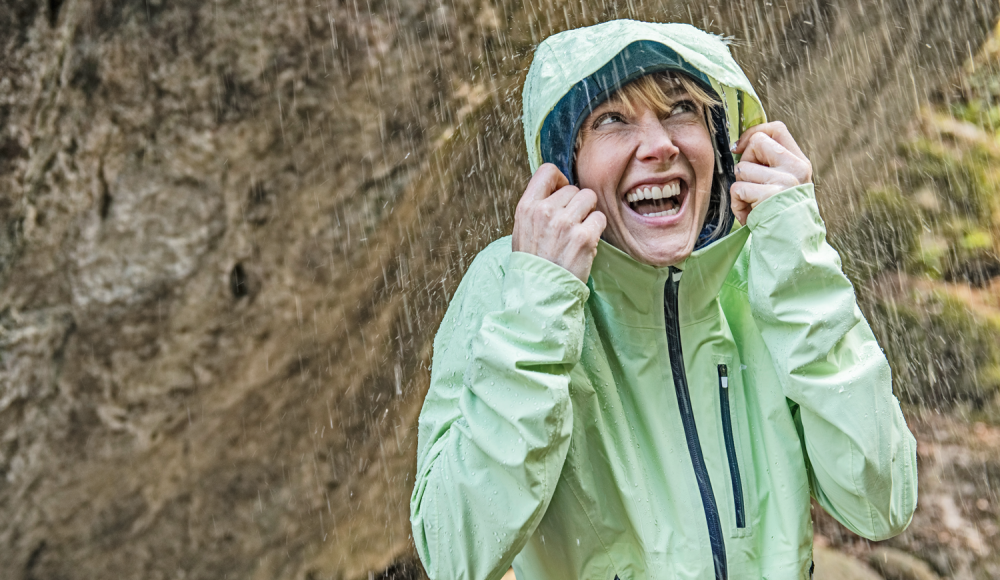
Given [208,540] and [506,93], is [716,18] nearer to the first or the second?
[506,93]

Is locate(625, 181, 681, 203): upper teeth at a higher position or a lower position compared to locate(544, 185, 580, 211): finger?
lower

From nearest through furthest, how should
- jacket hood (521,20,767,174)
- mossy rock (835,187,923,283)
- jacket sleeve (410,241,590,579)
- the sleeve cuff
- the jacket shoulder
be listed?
1. jacket sleeve (410,241,590,579)
2. the sleeve cuff
3. jacket hood (521,20,767,174)
4. the jacket shoulder
5. mossy rock (835,187,923,283)

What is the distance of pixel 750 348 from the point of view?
2.09m

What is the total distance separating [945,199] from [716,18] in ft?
8.98

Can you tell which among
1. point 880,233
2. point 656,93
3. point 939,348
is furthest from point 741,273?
point 880,233

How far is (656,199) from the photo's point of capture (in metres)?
2.06

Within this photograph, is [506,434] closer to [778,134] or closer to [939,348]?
[778,134]

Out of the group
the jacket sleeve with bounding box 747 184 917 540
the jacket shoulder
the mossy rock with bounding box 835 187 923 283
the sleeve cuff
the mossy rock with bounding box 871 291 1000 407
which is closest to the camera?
the jacket sleeve with bounding box 747 184 917 540

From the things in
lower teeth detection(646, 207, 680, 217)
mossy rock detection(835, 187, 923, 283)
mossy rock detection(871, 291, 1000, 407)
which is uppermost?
lower teeth detection(646, 207, 680, 217)

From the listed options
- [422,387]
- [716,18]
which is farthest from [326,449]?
[716,18]

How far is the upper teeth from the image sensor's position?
2020 mm

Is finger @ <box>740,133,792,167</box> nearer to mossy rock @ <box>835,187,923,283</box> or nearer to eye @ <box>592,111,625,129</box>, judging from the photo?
eye @ <box>592,111,625,129</box>

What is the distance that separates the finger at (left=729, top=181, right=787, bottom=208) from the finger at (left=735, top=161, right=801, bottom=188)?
0.02 metres

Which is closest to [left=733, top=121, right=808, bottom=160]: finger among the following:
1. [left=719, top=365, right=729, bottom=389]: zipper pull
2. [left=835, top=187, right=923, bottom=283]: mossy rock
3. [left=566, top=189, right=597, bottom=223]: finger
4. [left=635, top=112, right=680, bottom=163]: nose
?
[left=635, top=112, right=680, bottom=163]: nose
